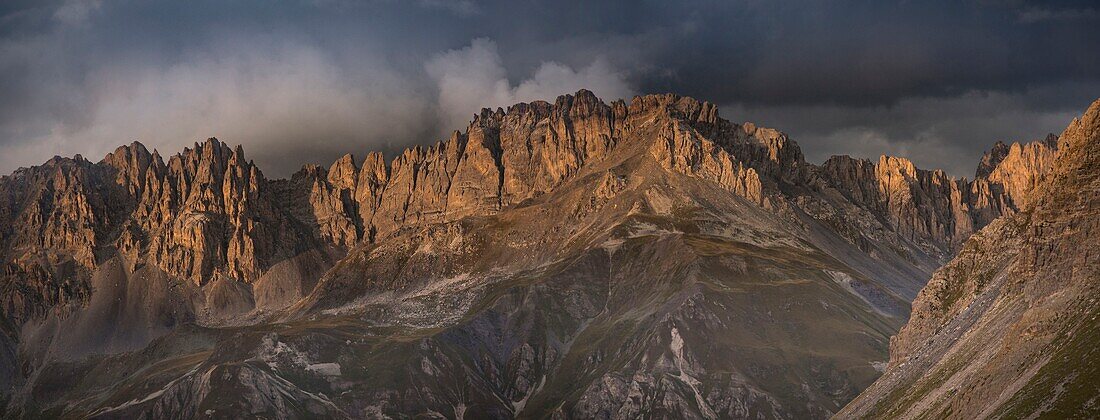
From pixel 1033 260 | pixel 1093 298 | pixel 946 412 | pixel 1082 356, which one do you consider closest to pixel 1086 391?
pixel 1082 356

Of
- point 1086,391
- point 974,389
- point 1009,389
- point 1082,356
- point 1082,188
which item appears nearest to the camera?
point 1086,391

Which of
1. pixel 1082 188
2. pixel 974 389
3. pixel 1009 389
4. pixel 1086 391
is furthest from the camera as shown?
pixel 1082 188

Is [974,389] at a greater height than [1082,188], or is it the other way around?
[1082,188]

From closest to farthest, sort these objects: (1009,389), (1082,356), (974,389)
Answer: (1082,356) → (1009,389) → (974,389)

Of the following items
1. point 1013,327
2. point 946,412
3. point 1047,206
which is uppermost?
point 1047,206

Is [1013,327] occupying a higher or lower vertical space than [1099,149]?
lower

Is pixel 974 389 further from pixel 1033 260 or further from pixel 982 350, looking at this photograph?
pixel 1033 260

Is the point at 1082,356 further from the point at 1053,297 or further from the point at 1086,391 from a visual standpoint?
the point at 1053,297

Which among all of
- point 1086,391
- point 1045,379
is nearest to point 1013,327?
point 1045,379

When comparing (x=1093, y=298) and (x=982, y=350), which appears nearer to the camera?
(x=1093, y=298)
